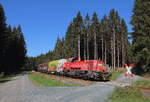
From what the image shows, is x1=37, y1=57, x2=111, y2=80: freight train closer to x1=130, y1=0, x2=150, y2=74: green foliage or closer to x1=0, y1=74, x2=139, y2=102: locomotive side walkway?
x1=130, y1=0, x2=150, y2=74: green foliage

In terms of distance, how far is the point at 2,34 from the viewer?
41.6 meters

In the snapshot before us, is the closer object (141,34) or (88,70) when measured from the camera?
(88,70)

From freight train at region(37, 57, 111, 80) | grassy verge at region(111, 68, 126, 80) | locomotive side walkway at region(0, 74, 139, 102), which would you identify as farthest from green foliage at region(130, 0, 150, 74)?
locomotive side walkway at region(0, 74, 139, 102)

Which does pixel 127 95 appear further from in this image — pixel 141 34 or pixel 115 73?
pixel 115 73

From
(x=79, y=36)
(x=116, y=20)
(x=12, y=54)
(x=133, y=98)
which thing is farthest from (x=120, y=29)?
(x=133, y=98)

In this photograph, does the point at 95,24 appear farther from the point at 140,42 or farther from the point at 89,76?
the point at 89,76

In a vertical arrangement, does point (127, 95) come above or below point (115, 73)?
below

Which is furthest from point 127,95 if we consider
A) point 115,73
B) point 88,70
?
point 115,73

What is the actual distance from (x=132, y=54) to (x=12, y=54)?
4292cm

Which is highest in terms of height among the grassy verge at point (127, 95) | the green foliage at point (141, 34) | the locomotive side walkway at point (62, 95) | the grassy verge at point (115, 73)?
the green foliage at point (141, 34)

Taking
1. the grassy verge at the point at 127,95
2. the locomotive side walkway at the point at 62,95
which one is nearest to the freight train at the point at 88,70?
the locomotive side walkway at the point at 62,95

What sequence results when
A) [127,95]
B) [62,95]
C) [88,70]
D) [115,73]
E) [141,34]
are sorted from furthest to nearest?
[115,73]
[141,34]
[88,70]
[62,95]
[127,95]

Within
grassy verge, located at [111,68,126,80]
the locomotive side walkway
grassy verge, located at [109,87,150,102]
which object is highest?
grassy verge, located at [111,68,126,80]

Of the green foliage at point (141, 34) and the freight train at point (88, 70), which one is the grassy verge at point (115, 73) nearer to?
the freight train at point (88, 70)
